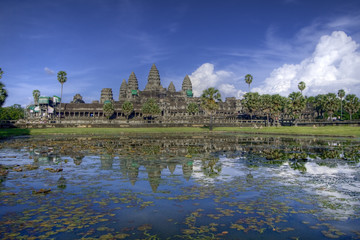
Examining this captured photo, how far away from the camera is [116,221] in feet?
25.3

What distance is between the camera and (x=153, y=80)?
165 meters

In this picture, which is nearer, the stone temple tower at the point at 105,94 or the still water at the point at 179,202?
the still water at the point at 179,202

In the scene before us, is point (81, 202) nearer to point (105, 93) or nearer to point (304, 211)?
point (304, 211)

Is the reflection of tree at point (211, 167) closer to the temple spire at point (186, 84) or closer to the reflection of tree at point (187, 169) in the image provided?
the reflection of tree at point (187, 169)

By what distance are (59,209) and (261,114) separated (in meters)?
110

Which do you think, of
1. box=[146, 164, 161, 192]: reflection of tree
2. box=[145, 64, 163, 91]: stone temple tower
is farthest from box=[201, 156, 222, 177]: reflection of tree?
box=[145, 64, 163, 91]: stone temple tower

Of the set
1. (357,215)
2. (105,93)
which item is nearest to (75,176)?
(357,215)

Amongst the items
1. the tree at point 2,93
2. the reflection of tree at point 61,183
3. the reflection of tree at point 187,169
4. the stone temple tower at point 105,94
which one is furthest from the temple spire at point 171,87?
the reflection of tree at point 61,183

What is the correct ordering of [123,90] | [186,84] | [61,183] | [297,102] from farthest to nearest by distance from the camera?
[123,90], [186,84], [297,102], [61,183]

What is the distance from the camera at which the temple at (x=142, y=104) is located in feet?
423

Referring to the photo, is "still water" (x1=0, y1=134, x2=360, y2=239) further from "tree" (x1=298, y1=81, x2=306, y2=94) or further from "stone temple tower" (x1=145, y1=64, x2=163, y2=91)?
"stone temple tower" (x1=145, y1=64, x2=163, y2=91)

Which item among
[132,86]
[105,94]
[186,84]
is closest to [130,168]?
[132,86]

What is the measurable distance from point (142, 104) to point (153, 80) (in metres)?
29.1

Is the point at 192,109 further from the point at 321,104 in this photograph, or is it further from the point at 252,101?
the point at 321,104
